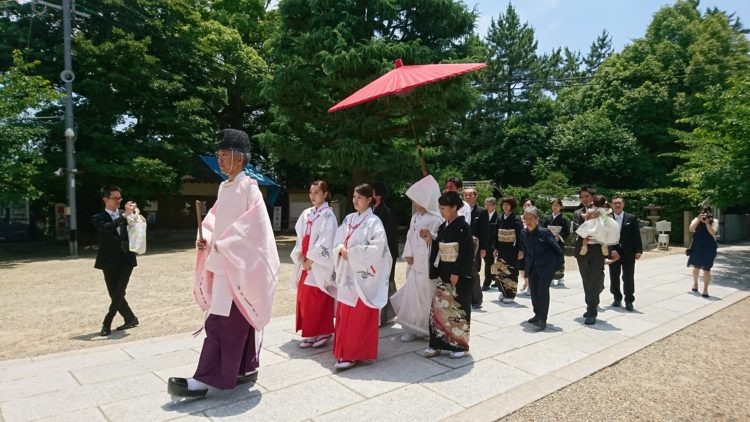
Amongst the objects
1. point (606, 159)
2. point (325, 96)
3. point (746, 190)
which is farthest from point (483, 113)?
point (746, 190)

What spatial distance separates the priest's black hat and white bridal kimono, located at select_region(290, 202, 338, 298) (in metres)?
1.48

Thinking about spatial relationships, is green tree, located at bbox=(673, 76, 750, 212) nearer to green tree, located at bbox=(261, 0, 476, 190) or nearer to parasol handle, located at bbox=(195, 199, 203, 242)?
green tree, located at bbox=(261, 0, 476, 190)

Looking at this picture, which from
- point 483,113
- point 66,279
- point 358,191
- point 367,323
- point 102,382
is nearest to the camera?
point 102,382

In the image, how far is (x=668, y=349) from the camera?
5.07 m

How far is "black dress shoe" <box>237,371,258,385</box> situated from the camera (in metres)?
3.79

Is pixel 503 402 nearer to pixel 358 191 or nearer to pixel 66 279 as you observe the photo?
pixel 358 191

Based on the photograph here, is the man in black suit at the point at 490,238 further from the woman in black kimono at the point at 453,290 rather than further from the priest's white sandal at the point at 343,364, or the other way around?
the priest's white sandal at the point at 343,364

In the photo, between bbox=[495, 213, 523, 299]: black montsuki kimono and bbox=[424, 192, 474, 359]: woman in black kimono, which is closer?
bbox=[424, 192, 474, 359]: woman in black kimono

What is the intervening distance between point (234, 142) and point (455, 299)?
2.76 metres

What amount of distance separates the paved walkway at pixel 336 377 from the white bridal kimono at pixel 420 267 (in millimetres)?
303

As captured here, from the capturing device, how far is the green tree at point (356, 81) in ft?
44.8

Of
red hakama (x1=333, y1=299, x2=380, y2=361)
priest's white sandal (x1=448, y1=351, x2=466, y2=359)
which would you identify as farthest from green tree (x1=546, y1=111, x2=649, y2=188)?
red hakama (x1=333, y1=299, x2=380, y2=361)

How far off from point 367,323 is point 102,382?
250 centimetres

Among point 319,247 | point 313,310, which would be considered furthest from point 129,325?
point 319,247
